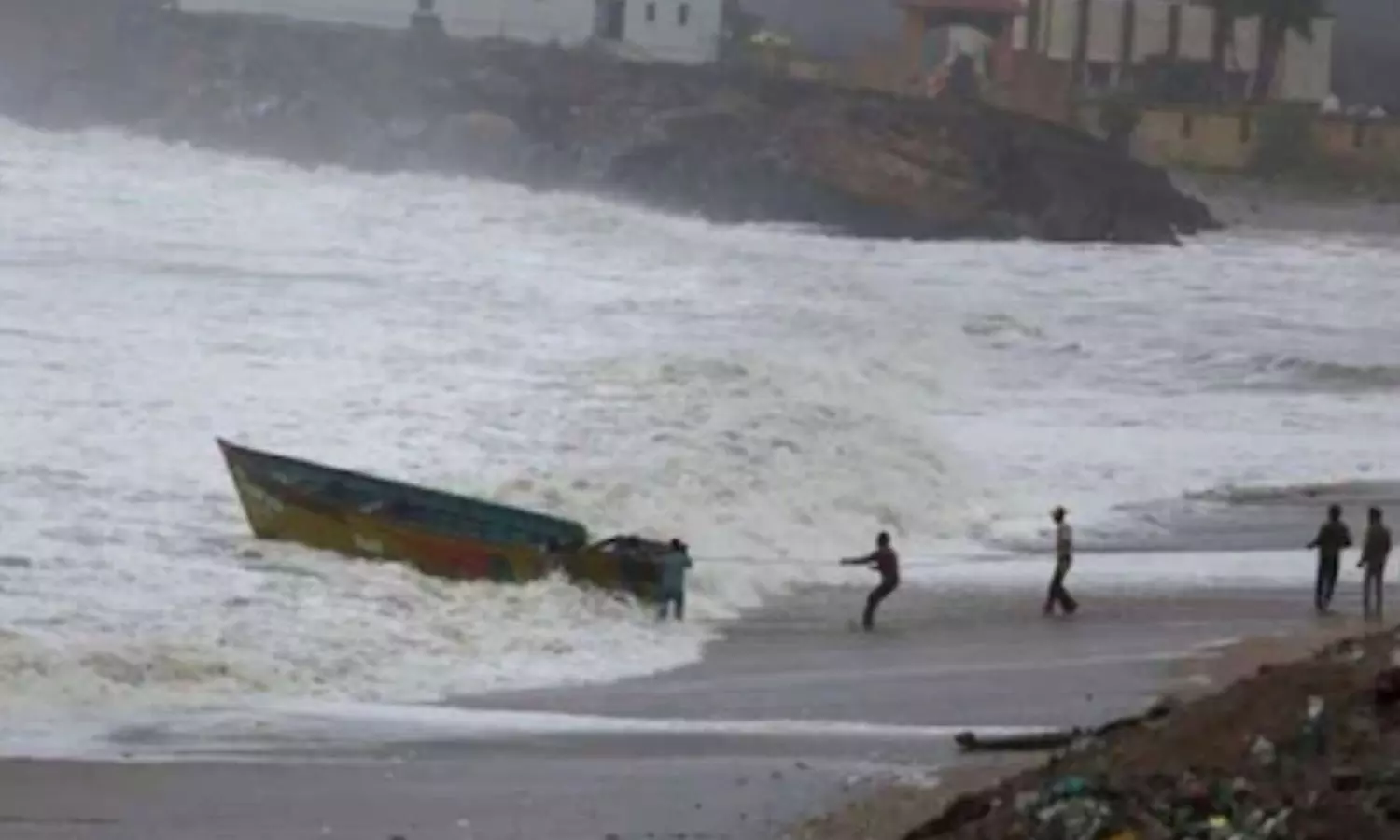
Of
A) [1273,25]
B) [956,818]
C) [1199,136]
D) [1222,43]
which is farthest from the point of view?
[1222,43]

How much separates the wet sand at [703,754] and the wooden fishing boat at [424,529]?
3.45 feet

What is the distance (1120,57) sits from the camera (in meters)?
90.6

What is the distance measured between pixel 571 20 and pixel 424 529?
67297 millimetres

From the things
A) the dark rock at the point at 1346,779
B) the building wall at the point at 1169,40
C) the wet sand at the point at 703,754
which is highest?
the building wall at the point at 1169,40

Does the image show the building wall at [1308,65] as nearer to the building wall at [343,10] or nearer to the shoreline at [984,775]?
the building wall at [343,10]

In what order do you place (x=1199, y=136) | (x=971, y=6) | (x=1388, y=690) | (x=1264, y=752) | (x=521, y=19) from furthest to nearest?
(x=521, y=19) < (x=1199, y=136) < (x=971, y=6) < (x=1388, y=690) < (x=1264, y=752)

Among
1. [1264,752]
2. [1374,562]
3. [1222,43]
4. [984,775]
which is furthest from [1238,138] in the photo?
[1264,752]

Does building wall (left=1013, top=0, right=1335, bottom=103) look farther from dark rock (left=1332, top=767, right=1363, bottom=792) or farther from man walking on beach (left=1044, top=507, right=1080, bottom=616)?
dark rock (left=1332, top=767, right=1363, bottom=792)

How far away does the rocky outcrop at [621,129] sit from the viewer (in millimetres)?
73312

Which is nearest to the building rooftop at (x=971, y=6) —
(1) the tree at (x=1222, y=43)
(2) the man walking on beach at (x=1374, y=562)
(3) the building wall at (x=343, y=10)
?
(1) the tree at (x=1222, y=43)

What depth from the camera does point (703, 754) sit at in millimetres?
14391

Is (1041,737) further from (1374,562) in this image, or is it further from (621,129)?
(621,129)

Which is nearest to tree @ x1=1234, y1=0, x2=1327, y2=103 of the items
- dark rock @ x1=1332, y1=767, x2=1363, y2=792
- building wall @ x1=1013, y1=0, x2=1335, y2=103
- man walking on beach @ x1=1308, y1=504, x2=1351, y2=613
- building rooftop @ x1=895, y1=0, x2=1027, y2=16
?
building wall @ x1=1013, y1=0, x2=1335, y2=103

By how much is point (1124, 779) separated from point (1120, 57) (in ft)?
268
